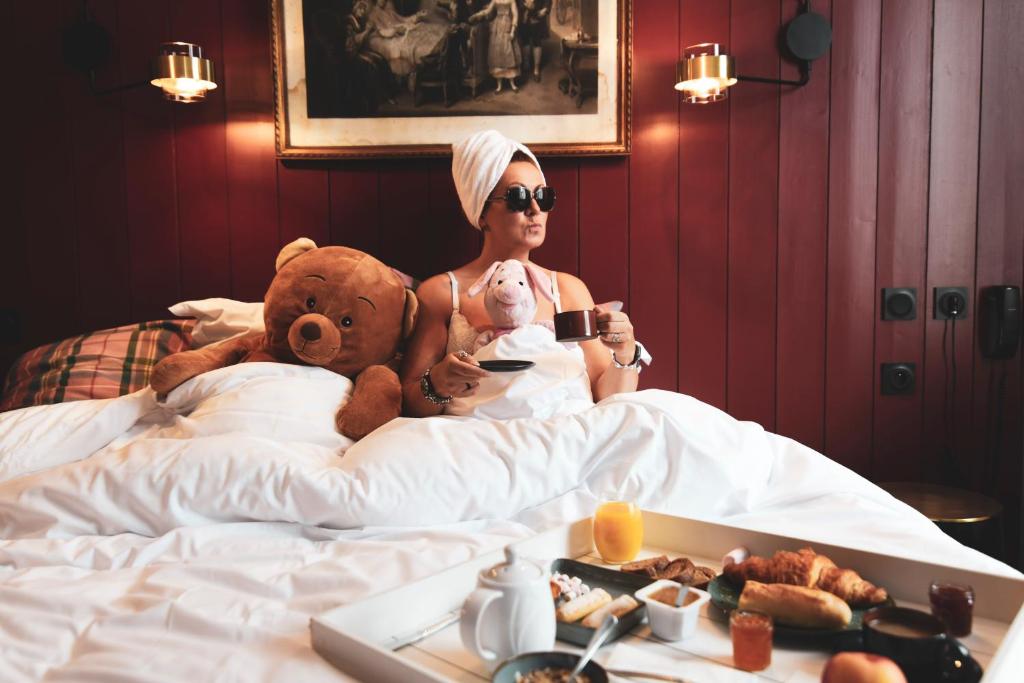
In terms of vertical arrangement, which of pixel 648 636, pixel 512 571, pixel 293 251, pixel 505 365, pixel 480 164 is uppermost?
pixel 480 164

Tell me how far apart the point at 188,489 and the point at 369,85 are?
4.78 ft

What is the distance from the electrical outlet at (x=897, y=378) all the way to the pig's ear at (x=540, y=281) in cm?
106

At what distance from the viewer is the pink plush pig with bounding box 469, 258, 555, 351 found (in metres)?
1.84

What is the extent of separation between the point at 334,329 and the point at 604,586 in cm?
108

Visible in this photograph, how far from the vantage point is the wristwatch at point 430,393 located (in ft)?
6.05

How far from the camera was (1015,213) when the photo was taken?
7.32 ft

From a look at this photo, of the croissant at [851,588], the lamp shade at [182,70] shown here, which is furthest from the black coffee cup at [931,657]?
the lamp shade at [182,70]

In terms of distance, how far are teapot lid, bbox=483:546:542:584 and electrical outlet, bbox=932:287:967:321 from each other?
74.9 inches

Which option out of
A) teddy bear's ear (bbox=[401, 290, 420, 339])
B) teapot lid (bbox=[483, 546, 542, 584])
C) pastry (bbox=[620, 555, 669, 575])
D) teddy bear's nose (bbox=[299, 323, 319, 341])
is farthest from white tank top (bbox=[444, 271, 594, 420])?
teapot lid (bbox=[483, 546, 542, 584])

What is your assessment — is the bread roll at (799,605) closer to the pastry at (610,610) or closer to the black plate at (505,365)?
the pastry at (610,610)

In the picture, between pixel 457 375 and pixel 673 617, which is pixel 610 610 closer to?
pixel 673 617

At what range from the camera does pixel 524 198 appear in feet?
6.51

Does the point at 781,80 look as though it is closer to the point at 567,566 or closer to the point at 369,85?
the point at 369,85

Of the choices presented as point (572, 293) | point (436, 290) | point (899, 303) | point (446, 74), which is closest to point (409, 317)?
point (436, 290)
